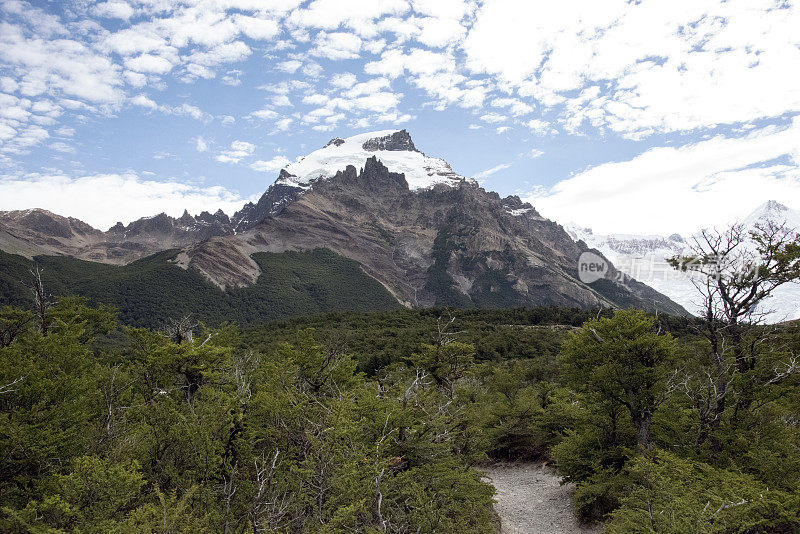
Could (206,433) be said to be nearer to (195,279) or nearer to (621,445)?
(621,445)

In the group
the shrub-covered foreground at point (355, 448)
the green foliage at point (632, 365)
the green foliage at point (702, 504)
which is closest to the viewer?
the green foliage at point (702, 504)

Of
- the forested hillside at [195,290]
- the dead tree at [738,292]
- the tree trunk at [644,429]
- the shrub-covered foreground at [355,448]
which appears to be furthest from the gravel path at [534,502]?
the forested hillside at [195,290]

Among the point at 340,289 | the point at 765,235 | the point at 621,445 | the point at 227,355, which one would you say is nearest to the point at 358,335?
the point at 227,355

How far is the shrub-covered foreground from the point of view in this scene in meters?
10.5

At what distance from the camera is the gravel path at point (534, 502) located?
19625 mm

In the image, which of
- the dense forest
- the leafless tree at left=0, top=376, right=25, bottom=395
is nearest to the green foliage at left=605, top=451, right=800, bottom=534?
the dense forest

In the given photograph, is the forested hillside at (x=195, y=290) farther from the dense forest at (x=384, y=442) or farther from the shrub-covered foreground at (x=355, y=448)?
the dense forest at (x=384, y=442)

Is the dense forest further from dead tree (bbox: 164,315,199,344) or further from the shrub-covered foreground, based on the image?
dead tree (bbox: 164,315,199,344)

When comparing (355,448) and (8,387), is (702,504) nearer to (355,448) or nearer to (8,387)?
(355,448)

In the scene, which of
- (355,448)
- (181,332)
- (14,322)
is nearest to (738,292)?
(355,448)

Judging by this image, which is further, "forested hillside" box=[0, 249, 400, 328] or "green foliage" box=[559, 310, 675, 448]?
"forested hillside" box=[0, 249, 400, 328]

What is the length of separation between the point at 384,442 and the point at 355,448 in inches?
48.0

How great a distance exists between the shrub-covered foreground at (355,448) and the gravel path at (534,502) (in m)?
1.69

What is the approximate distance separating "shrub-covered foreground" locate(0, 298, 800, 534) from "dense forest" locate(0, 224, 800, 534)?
0.22 ft
